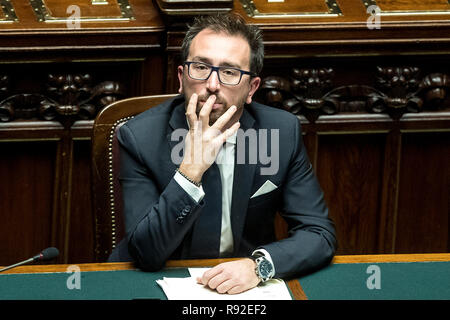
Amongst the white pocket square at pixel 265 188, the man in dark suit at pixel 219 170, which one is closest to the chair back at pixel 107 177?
the man in dark suit at pixel 219 170

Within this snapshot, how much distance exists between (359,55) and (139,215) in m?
1.31

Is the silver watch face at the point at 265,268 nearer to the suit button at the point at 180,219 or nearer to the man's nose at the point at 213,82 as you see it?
the suit button at the point at 180,219

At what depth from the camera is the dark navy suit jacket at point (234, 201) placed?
2.07 meters

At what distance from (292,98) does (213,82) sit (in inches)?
39.7

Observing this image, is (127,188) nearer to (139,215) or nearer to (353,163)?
(139,215)

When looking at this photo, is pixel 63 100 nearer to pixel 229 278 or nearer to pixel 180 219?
pixel 180 219

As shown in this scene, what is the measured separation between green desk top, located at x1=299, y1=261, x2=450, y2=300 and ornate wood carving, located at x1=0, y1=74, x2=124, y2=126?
128cm

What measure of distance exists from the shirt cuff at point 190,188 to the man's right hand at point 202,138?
0.01m

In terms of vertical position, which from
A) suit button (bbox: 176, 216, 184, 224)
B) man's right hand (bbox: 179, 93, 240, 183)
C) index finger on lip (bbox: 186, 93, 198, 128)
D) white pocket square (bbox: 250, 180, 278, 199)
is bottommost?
white pocket square (bbox: 250, 180, 278, 199)

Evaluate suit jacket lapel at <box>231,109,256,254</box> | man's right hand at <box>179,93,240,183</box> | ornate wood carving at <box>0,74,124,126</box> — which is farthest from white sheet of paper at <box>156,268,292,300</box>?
ornate wood carving at <box>0,74,124,126</box>

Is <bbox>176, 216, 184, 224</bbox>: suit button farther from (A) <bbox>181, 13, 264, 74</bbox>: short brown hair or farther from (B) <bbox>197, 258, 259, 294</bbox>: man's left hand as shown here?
(A) <bbox>181, 13, 264, 74</bbox>: short brown hair

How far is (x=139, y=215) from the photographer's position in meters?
2.15

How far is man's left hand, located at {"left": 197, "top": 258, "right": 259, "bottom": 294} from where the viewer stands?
1.84 meters

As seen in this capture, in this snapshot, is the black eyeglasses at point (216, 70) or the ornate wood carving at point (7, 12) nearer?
the black eyeglasses at point (216, 70)
